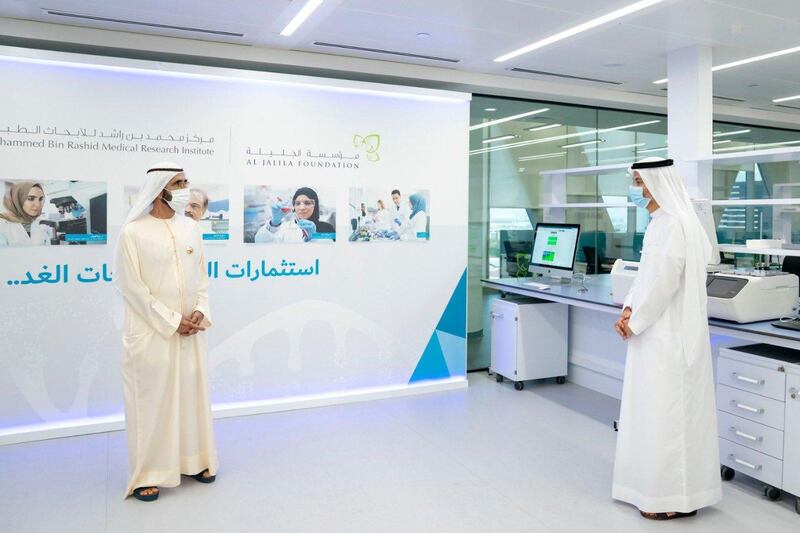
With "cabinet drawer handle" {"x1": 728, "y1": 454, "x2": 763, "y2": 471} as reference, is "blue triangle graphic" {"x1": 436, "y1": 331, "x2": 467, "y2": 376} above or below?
above

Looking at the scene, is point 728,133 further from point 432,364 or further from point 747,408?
point 747,408

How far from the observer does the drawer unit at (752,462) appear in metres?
3.27

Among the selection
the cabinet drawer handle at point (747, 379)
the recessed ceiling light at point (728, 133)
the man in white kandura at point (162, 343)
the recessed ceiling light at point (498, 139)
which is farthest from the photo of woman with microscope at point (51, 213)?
the recessed ceiling light at point (728, 133)

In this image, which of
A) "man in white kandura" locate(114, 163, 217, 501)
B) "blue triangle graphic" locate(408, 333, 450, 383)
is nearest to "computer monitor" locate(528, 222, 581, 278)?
"blue triangle graphic" locate(408, 333, 450, 383)

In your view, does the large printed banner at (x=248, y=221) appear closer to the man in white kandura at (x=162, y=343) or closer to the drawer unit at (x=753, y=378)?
the man in white kandura at (x=162, y=343)

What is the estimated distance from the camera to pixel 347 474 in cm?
369

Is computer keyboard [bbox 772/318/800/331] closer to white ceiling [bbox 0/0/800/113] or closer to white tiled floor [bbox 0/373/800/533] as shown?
white tiled floor [bbox 0/373/800/533]

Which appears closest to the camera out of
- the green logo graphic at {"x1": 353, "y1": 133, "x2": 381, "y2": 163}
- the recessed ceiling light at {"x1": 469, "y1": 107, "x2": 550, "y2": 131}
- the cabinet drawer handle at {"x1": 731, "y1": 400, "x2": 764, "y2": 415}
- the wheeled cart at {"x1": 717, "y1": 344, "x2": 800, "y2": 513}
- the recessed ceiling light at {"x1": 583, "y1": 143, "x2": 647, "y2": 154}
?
the wheeled cart at {"x1": 717, "y1": 344, "x2": 800, "y2": 513}

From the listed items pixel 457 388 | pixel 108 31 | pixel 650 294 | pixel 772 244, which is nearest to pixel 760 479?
pixel 650 294

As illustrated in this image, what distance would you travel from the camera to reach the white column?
490cm

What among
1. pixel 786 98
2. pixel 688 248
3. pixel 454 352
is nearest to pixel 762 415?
pixel 688 248

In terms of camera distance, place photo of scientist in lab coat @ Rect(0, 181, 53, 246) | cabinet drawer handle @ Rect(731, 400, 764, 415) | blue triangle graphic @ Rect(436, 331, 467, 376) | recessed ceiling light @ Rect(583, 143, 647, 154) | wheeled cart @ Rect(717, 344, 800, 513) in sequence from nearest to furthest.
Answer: wheeled cart @ Rect(717, 344, 800, 513), cabinet drawer handle @ Rect(731, 400, 764, 415), photo of scientist in lab coat @ Rect(0, 181, 53, 246), blue triangle graphic @ Rect(436, 331, 467, 376), recessed ceiling light @ Rect(583, 143, 647, 154)

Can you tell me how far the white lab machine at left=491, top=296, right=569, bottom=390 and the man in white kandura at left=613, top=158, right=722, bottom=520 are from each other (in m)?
2.14

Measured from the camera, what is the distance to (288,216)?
4910mm
